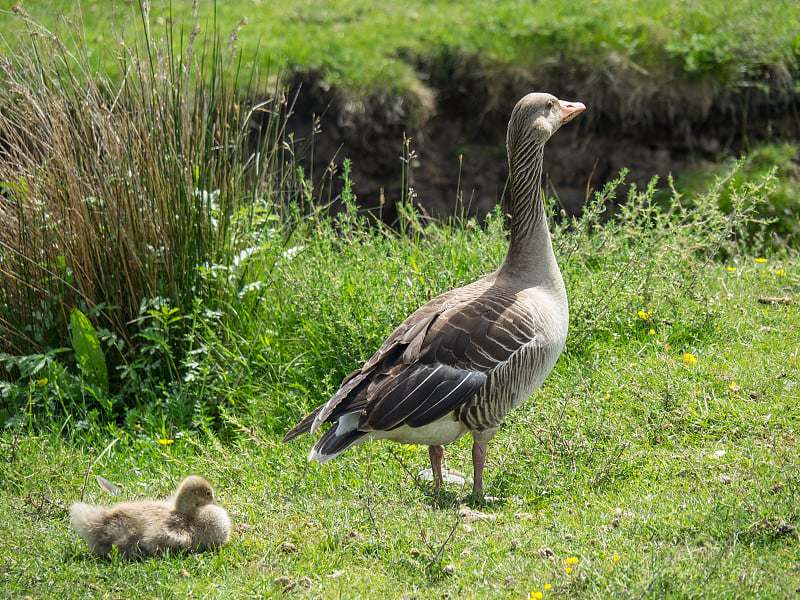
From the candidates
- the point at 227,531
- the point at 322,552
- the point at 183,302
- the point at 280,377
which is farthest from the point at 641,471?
the point at 183,302

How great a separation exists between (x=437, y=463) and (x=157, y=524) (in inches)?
61.4

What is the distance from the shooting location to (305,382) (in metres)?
6.04

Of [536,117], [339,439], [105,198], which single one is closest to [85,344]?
[105,198]

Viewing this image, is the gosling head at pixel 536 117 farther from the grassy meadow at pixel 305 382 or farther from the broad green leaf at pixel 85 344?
the broad green leaf at pixel 85 344

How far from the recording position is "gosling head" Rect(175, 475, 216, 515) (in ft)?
13.3

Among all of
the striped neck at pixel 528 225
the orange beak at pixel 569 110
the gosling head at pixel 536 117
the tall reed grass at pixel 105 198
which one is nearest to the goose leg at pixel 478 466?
the striped neck at pixel 528 225

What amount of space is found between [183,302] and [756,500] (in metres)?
4.13

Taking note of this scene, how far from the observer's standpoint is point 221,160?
6.29 m

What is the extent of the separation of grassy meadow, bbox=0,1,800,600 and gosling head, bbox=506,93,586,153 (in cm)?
119

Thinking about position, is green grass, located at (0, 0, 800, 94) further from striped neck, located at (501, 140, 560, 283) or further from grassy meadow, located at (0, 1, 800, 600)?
striped neck, located at (501, 140, 560, 283)

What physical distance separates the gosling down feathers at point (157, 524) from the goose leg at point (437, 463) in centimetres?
119

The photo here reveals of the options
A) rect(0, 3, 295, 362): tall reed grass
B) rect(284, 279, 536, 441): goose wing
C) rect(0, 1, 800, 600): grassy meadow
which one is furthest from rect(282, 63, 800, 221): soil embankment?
rect(284, 279, 536, 441): goose wing

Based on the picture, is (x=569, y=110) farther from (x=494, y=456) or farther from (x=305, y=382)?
(x=305, y=382)

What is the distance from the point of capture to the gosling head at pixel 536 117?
16.1 feet
